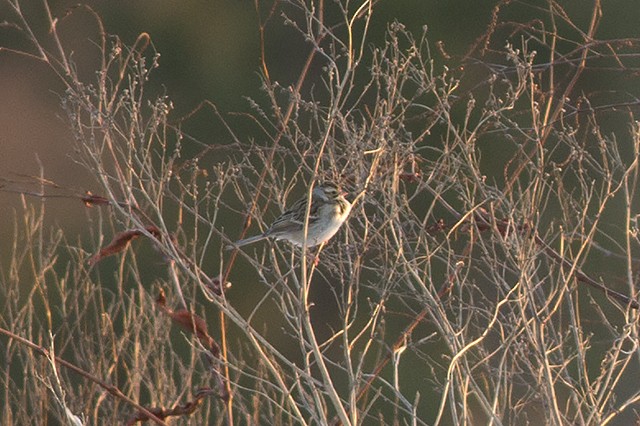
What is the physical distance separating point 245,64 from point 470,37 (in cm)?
283

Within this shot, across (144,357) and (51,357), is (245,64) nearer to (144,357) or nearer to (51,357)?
(144,357)

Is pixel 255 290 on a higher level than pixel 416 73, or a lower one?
lower

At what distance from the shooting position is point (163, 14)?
18.4 m

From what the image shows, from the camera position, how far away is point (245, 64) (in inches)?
693

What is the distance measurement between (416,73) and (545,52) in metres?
13.7

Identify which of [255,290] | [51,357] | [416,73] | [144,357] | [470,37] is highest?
[416,73]

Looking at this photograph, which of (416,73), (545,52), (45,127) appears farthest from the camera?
(45,127)

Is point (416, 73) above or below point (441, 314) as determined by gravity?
above

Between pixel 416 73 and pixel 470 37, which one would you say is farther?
pixel 470 37

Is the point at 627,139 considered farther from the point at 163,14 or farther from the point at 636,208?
the point at 163,14

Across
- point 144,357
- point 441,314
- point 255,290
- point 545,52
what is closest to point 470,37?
point 545,52

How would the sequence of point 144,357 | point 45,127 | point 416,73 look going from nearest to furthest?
point 416,73
point 144,357
point 45,127

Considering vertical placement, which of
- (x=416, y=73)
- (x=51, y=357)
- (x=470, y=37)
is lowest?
(x=470, y=37)

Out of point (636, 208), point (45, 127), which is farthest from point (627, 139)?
point (45, 127)
